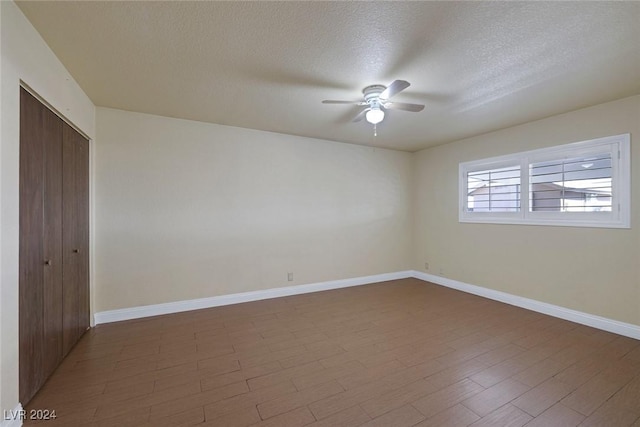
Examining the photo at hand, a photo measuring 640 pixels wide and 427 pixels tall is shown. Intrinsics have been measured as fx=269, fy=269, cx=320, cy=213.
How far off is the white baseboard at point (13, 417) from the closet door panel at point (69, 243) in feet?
2.71

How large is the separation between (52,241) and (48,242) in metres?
0.07

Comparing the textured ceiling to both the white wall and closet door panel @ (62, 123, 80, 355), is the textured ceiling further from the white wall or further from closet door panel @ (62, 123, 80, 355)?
closet door panel @ (62, 123, 80, 355)

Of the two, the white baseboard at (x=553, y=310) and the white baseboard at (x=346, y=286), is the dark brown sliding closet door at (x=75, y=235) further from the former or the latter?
the white baseboard at (x=553, y=310)

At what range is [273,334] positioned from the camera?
294cm

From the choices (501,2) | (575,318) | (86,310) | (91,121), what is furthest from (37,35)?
(575,318)

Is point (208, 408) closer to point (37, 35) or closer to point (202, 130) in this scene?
point (37, 35)

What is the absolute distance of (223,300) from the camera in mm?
3822

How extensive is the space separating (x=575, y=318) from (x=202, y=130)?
17.4 feet

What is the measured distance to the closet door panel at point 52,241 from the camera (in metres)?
2.11

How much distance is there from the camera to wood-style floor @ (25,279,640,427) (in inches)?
69.9

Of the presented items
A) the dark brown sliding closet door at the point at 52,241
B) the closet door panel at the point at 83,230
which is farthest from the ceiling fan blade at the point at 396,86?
the closet door panel at the point at 83,230

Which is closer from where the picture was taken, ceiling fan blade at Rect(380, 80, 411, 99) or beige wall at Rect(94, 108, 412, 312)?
ceiling fan blade at Rect(380, 80, 411, 99)

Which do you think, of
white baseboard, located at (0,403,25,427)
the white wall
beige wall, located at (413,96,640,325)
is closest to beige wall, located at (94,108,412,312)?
beige wall, located at (413,96,640,325)

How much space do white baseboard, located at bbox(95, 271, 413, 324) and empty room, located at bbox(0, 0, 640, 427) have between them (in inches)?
1.1
